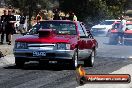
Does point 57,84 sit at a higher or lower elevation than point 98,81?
lower

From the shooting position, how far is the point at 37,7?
46469 millimetres

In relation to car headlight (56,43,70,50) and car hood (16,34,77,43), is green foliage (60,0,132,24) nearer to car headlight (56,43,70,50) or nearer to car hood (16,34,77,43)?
car hood (16,34,77,43)

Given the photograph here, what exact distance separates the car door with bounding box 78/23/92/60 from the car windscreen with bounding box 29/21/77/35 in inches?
10.9

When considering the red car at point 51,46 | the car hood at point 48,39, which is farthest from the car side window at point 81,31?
the car hood at point 48,39

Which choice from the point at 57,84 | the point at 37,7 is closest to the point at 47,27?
the point at 57,84

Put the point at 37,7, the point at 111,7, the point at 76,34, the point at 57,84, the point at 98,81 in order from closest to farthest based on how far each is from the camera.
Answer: the point at 98,81
the point at 57,84
the point at 76,34
the point at 37,7
the point at 111,7

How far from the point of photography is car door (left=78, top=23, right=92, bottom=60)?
46.0 feet

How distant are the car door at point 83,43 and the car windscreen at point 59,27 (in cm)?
28

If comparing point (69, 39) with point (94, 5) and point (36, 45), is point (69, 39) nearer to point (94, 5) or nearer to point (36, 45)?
point (36, 45)

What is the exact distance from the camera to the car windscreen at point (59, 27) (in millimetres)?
14164

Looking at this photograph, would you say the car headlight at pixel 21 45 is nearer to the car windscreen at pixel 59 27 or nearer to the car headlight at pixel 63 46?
the car headlight at pixel 63 46

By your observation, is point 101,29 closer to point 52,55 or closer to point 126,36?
point 126,36

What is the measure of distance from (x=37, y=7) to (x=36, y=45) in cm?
3354

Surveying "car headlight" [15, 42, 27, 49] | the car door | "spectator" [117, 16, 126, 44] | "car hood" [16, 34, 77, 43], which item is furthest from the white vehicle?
"car headlight" [15, 42, 27, 49]
